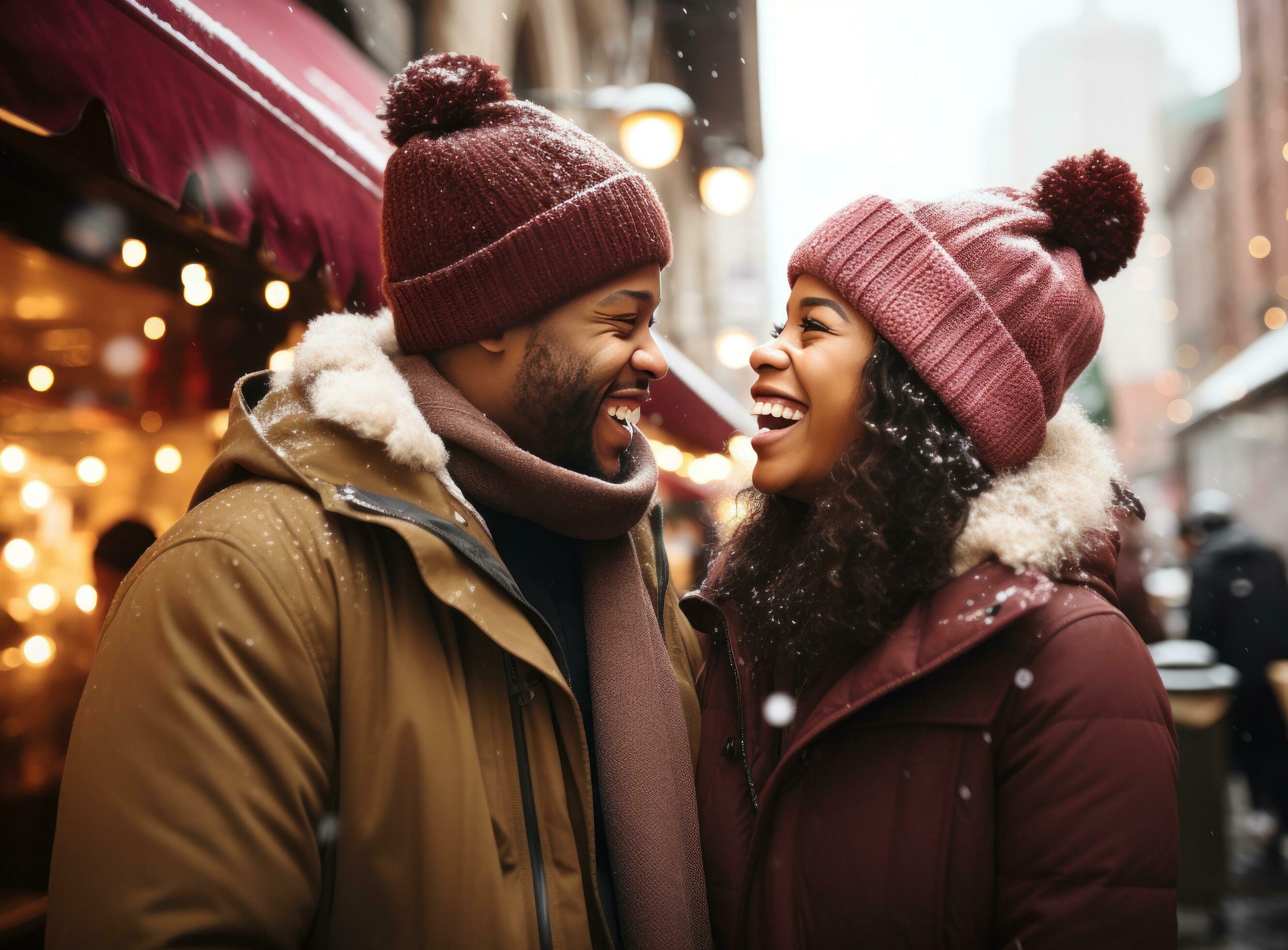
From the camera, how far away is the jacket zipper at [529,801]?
1.75 meters

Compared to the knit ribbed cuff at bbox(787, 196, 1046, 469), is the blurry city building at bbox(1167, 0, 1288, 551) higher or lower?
lower

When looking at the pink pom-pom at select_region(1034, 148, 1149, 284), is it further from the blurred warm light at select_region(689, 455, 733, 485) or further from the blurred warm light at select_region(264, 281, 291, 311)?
the blurred warm light at select_region(689, 455, 733, 485)

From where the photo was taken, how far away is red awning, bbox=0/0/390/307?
2.11m

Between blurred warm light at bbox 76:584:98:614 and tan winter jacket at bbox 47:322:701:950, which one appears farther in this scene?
blurred warm light at bbox 76:584:98:614

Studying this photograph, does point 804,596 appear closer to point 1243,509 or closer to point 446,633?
point 446,633

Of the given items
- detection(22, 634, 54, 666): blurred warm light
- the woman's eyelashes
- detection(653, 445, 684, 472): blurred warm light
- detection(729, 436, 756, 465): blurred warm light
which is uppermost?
the woman's eyelashes

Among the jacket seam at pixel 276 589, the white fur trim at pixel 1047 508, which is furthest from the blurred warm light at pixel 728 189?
the jacket seam at pixel 276 589

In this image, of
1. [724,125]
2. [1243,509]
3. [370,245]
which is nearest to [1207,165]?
[1243,509]

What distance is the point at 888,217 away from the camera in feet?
7.07

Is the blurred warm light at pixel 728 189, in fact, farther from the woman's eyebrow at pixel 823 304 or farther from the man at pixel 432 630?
the woman's eyebrow at pixel 823 304

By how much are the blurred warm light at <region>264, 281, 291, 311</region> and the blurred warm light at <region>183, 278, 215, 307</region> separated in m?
0.22

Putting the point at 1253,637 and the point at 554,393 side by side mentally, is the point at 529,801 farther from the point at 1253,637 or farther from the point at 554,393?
the point at 1253,637

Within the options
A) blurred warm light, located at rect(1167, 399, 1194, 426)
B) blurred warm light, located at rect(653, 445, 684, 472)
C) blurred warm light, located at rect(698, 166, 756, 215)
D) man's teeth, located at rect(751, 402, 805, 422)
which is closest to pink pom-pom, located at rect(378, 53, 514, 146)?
man's teeth, located at rect(751, 402, 805, 422)

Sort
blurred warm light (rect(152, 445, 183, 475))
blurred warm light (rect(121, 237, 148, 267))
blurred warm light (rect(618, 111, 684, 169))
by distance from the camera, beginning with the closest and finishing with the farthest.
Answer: blurred warm light (rect(121, 237, 148, 267)), blurred warm light (rect(152, 445, 183, 475)), blurred warm light (rect(618, 111, 684, 169))
